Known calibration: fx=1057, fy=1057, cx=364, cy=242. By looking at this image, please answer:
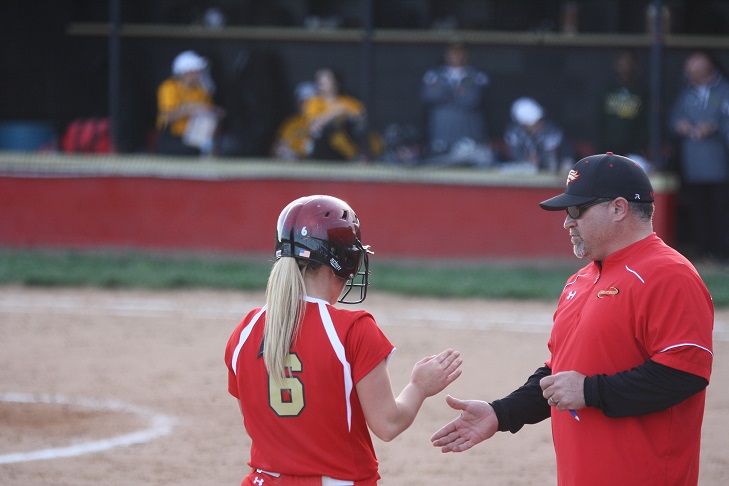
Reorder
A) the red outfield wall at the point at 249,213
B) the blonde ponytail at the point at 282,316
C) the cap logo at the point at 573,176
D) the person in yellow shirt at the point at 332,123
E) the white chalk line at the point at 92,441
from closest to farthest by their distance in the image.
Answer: the blonde ponytail at the point at 282,316
the cap logo at the point at 573,176
the white chalk line at the point at 92,441
the red outfield wall at the point at 249,213
the person in yellow shirt at the point at 332,123

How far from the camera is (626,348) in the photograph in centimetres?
341

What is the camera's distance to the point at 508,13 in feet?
48.1

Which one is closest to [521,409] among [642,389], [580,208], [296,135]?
[642,389]

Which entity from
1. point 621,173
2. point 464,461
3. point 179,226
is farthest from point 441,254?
point 621,173

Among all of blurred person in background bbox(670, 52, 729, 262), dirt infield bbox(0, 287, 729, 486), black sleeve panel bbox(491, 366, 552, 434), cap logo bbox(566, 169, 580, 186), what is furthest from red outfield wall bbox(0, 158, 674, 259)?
cap logo bbox(566, 169, 580, 186)

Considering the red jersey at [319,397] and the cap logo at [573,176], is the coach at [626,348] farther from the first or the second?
the red jersey at [319,397]

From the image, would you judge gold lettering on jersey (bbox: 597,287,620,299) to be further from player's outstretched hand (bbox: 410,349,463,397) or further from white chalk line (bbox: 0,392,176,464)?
white chalk line (bbox: 0,392,176,464)

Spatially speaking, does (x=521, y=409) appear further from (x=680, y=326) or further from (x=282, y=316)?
(x=282, y=316)

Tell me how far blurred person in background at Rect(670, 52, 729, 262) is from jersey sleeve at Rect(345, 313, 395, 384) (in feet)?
33.1

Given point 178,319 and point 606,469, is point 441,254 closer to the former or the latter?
point 178,319

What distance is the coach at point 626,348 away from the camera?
327 centimetres

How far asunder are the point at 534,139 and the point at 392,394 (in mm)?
10350

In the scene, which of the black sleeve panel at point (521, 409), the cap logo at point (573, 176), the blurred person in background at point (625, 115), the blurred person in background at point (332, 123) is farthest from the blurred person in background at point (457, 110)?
the cap logo at point (573, 176)

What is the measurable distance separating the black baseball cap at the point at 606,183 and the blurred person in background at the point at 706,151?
31.1 feet
